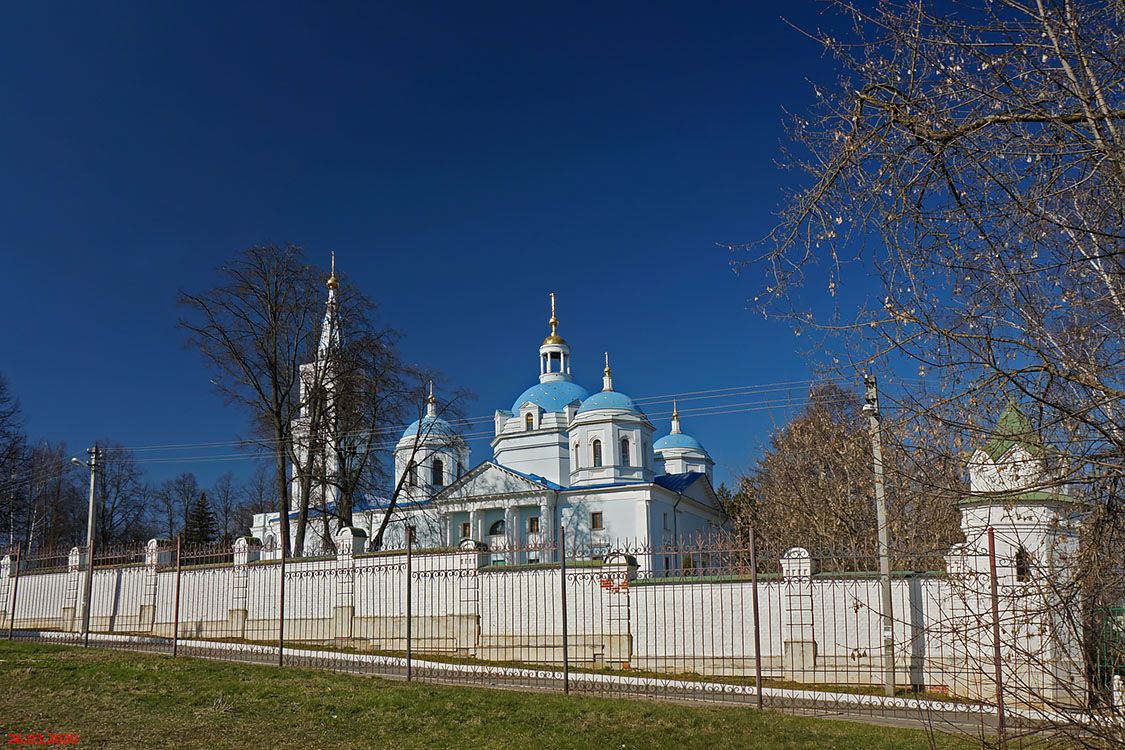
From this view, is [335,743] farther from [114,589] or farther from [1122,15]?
[114,589]

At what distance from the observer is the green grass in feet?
30.4

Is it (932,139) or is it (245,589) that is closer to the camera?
(932,139)

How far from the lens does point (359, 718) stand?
33.6ft

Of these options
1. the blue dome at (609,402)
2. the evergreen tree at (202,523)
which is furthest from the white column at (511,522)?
the evergreen tree at (202,523)

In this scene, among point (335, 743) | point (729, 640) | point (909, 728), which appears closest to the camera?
point (335, 743)

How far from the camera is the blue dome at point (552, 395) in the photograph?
161 ft

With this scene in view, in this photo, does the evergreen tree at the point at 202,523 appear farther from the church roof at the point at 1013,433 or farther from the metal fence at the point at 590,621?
the church roof at the point at 1013,433

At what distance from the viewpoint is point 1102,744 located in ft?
14.7

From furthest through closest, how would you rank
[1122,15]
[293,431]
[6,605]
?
[293,431] < [6,605] < [1122,15]

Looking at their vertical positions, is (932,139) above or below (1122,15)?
below

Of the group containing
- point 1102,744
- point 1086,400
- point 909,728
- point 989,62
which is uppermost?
point 989,62

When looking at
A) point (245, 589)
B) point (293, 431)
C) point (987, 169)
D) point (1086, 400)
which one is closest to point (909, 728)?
point (1086, 400)

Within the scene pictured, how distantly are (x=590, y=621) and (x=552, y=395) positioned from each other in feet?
107

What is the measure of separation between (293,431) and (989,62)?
27.7 meters
